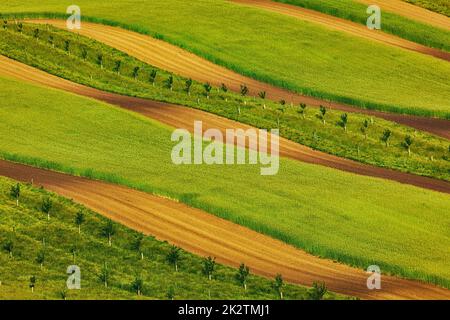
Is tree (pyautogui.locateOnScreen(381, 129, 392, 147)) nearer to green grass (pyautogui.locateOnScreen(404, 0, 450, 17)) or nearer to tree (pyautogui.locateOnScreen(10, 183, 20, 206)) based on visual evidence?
tree (pyautogui.locateOnScreen(10, 183, 20, 206))

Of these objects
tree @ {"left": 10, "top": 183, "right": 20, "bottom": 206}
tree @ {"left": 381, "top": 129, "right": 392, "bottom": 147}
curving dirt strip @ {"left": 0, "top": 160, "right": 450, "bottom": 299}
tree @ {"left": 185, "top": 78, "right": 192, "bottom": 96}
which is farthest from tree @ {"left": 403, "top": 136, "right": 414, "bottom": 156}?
tree @ {"left": 10, "top": 183, "right": 20, "bottom": 206}

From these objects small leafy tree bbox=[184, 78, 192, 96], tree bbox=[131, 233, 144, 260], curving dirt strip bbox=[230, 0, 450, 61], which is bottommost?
tree bbox=[131, 233, 144, 260]

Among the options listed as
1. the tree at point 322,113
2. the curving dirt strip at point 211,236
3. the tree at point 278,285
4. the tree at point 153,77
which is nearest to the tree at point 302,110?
the tree at point 322,113

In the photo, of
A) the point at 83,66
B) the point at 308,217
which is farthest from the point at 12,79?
the point at 308,217

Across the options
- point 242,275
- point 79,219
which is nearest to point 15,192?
point 79,219

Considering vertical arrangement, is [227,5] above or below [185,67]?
above

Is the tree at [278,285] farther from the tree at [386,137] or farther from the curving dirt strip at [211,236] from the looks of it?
the tree at [386,137]
